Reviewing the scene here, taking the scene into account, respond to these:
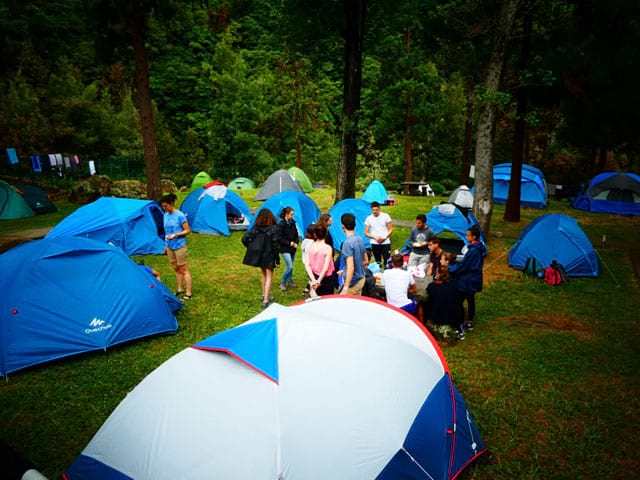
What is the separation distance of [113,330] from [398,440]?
4.27 meters

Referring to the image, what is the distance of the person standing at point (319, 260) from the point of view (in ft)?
20.8

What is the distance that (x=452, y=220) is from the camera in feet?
39.9

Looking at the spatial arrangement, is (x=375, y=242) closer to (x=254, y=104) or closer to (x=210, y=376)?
(x=210, y=376)

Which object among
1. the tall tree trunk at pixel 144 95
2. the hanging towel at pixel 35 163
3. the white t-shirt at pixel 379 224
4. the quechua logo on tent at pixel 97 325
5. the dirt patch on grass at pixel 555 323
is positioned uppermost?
the tall tree trunk at pixel 144 95

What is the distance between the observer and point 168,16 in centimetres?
1326

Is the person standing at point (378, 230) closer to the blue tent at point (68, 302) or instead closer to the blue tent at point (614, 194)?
the blue tent at point (68, 302)

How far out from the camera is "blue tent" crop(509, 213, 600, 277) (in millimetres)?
9359

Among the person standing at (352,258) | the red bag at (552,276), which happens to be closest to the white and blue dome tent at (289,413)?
the person standing at (352,258)

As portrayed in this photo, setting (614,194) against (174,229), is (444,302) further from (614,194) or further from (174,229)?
(614,194)

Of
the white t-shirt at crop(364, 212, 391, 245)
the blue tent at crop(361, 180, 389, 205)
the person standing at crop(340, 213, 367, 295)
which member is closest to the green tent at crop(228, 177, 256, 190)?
the blue tent at crop(361, 180, 389, 205)

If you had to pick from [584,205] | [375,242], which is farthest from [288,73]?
[375,242]

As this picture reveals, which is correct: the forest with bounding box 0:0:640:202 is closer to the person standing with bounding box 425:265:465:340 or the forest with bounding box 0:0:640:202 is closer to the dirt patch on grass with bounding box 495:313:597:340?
the dirt patch on grass with bounding box 495:313:597:340

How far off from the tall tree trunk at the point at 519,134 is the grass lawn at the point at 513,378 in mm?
5618

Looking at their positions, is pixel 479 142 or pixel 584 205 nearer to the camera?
pixel 479 142
